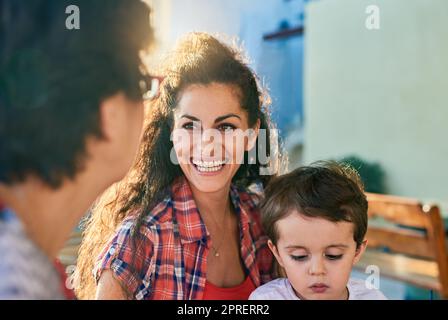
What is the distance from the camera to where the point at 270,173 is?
114cm

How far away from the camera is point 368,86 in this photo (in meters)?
1.29

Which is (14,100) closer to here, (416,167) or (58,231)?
(58,231)

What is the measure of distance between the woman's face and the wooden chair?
0.41 meters

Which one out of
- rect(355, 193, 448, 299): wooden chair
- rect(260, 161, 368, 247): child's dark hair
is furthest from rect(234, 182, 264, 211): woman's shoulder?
rect(355, 193, 448, 299): wooden chair

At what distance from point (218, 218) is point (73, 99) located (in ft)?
1.30

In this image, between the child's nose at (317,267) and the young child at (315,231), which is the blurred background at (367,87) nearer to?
the young child at (315,231)

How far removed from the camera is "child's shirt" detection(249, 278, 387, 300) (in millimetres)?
1058

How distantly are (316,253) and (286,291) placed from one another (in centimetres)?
11

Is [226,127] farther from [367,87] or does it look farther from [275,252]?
[367,87]

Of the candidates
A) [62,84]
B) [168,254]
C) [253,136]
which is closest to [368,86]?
[253,136]

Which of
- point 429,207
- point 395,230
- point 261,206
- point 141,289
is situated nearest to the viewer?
point 141,289

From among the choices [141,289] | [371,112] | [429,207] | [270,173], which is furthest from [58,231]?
[429,207]

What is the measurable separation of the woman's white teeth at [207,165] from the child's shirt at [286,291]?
0.80ft

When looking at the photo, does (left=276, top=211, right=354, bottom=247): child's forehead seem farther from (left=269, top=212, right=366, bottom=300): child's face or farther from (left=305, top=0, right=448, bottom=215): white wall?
(left=305, top=0, right=448, bottom=215): white wall
